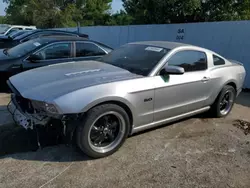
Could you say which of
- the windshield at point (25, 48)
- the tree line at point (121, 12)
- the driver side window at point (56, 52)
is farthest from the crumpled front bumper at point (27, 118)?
the tree line at point (121, 12)

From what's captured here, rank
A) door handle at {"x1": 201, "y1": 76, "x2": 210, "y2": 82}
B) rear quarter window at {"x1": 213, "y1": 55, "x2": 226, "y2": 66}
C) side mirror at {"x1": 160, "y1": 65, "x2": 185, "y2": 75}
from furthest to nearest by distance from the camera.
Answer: rear quarter window at {"x1": 213, "y1": 55, "x2": 226, "y2": 66} < door handle at {"x1": 201, "y1": 76, "x2": 210, "y2": 82} < side mirror at {"x1": 160, "y1": 65, "x2": 185, "y2": 75}

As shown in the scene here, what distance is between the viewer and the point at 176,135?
4.35m

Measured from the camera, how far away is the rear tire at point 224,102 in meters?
5.08

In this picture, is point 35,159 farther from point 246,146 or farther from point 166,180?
point 246,146

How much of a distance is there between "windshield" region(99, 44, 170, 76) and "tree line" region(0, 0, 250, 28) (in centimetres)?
722

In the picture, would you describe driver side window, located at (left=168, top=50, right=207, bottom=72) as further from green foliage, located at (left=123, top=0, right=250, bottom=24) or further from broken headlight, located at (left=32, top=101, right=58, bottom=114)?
green foliage, located at (left=123, top=0, right=250, bottom=24)

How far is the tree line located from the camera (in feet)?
39.9

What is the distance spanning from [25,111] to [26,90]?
27cm

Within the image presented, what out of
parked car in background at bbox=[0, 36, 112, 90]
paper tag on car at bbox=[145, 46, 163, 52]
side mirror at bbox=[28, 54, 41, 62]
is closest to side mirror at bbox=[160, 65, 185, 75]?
paper tag on car at bbox=[145, 46, 163, 52]

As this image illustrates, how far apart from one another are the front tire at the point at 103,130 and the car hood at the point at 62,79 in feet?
1.21

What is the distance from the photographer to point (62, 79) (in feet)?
11.6

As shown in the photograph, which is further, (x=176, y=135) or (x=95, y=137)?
(x=176, y=135)

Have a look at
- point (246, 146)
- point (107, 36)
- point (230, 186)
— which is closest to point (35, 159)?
point (230, 186)

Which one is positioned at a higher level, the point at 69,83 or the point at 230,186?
the point at 69,83
